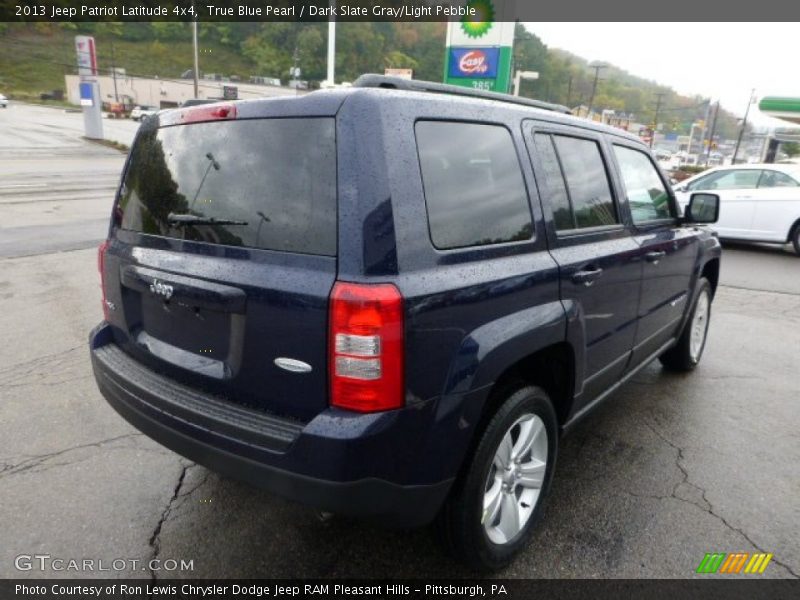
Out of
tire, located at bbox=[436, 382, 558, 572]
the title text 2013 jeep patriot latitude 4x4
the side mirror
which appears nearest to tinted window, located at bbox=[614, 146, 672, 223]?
the side mirror

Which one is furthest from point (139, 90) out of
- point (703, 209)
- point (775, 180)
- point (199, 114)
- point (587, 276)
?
point (587, 276)

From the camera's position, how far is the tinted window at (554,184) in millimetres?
2514

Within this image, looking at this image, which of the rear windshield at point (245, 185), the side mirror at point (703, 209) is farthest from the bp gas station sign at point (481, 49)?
the rear windshield at point (245, 185)

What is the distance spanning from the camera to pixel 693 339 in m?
4.57

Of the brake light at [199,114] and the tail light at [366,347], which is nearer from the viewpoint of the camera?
the tail light at [366,347]

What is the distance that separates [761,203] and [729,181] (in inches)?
30.2

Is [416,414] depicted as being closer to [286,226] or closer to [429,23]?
[286,226]

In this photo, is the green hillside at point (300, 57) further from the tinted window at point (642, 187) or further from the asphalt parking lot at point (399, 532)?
the asphalt parking lot at point (399, 532)

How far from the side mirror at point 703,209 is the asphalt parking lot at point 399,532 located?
130cm

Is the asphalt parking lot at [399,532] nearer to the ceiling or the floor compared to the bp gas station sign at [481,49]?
nearer to the floor

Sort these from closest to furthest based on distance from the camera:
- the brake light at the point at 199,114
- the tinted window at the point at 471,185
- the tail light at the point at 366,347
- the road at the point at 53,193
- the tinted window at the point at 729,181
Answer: the tail light at the point at 366,347, the tinted window at the point at 471,185, the brake light at the point at 199,114, the road at the point at 53,193, the tinted window at the point at 729,181

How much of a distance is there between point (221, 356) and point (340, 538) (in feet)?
3.38

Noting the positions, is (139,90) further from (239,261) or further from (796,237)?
(239,261)

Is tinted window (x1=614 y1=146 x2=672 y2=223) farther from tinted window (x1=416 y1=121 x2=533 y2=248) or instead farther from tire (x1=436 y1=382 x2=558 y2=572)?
tire (x1=436 y1=382 x2=558 y2=572)
